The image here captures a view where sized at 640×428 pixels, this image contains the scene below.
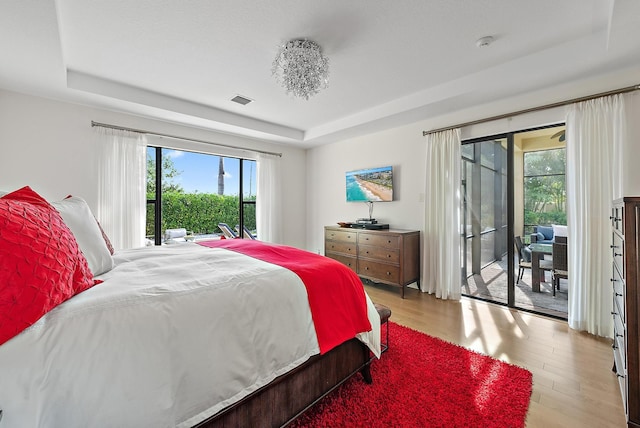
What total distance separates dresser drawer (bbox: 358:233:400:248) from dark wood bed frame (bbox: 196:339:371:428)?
79.1 inches

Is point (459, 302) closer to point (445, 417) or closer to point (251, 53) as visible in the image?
point (445, 417)

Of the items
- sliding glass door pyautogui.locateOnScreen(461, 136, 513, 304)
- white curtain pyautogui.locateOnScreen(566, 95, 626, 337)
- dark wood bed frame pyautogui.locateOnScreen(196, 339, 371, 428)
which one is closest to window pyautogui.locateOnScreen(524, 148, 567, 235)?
sliding glass door pyautogui.locateOnScreen(461, 136, 513, 304)

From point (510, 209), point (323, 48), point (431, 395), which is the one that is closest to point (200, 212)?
point (323, 48)

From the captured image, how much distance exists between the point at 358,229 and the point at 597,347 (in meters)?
2.74

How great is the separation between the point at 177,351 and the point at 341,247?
348 centimetres

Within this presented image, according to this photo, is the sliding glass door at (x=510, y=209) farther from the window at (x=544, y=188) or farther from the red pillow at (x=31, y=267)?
the red pillow at (x=31, y=267)

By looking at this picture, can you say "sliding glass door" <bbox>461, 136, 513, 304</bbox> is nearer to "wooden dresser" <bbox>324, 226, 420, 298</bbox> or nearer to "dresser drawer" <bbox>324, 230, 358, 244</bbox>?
"wooden dresser" <bbox>324, 226, 420, 298</bbox>

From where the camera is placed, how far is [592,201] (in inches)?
99.9

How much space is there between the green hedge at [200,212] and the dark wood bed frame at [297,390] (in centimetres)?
354

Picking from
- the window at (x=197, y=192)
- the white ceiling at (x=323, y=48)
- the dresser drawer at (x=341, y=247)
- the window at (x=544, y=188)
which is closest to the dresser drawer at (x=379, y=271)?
the dresser drawer at (x=341, y=247)

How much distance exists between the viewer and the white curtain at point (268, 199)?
4.98 metres

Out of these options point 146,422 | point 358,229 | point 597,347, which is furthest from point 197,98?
point 597,347

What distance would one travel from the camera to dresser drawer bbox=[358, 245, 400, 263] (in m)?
3.64

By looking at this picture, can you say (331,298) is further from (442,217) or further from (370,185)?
(370,185)
